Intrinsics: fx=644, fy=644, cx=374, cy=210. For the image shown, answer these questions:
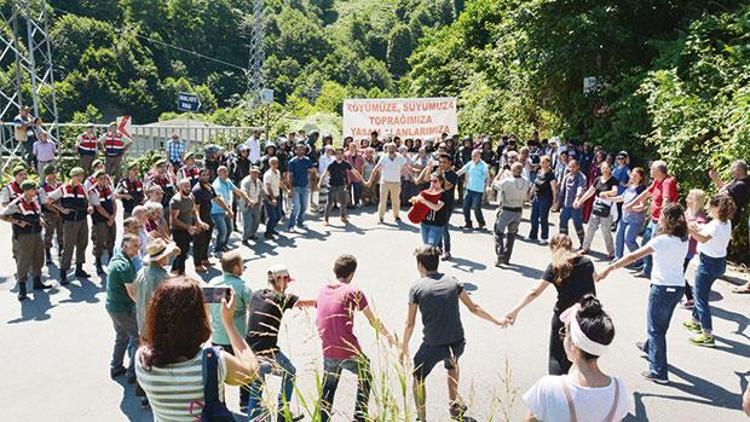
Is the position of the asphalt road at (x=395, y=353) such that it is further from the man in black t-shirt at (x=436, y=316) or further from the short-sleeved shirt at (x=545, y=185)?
the short-sleeved shirt at (x=545, y=185)

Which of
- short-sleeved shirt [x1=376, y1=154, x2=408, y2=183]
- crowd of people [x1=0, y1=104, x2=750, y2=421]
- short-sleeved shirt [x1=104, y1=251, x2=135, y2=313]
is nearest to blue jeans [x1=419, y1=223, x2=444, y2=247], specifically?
→ crowd of people [x1=0, y1=104, x2=750, y2=421]

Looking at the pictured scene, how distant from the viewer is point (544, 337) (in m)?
7.68

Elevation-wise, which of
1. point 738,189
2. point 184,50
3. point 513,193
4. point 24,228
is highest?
point 184,50

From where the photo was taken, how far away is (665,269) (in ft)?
20.4

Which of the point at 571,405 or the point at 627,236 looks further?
the point at 627,236

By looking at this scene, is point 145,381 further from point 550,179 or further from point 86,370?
point 550,179

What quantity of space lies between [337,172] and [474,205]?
3.04 m

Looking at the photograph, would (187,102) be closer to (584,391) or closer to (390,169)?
(390,169)

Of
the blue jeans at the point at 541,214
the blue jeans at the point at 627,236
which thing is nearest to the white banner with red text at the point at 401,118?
the blue jeans at the point at 541,214

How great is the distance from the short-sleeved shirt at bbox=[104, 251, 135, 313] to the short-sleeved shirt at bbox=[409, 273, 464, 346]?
106 inches

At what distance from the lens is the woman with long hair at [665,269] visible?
6207 millimetres

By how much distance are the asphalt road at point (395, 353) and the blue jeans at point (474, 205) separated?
72.5 inches

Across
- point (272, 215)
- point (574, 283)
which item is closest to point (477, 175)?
point (272, 215)

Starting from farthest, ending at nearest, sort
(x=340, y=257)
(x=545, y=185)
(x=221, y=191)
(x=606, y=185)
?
(x=545, y=185) → (x=221, y=191) → (x=606, y=185) → (x=340, y=257)
